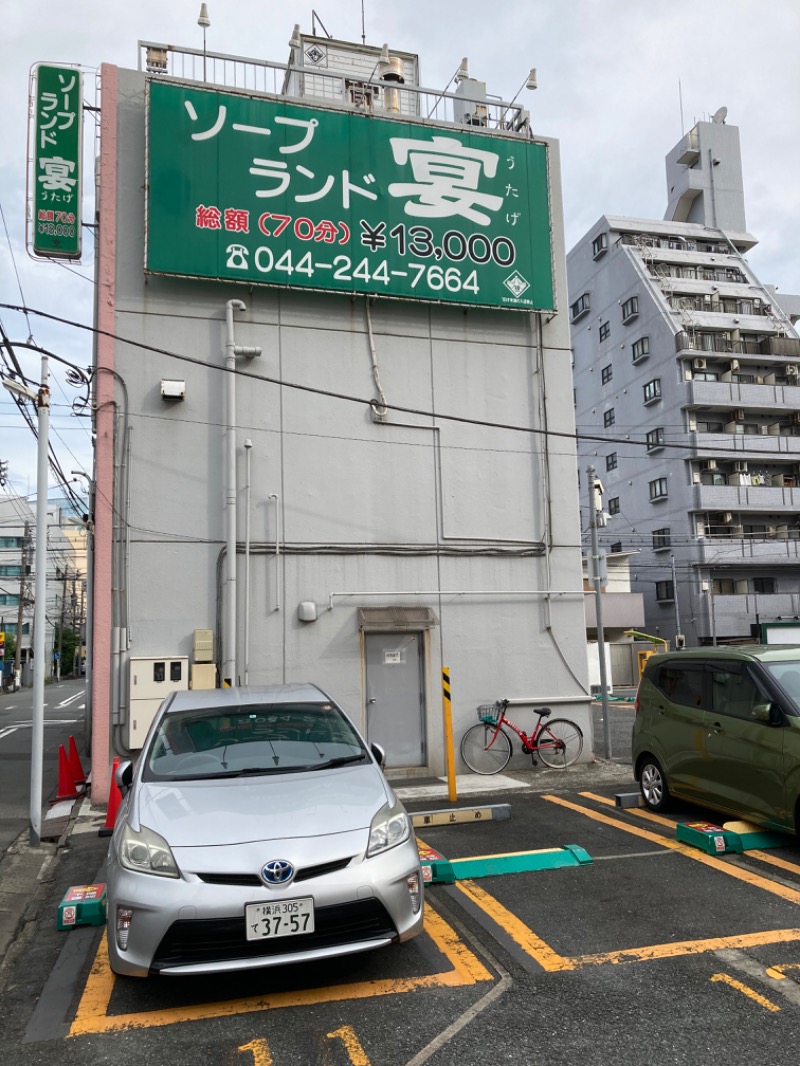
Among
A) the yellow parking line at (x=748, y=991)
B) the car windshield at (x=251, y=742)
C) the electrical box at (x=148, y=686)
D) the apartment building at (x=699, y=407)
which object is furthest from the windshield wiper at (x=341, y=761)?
the apartment building at (x=699, y=407)

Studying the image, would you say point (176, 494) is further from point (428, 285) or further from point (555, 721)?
point (555, 721)

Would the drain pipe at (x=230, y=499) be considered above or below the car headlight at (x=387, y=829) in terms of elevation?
above

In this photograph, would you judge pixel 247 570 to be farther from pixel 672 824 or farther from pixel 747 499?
pixel 747 499

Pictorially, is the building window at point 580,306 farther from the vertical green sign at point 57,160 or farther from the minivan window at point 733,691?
the minivan window at point 733,691

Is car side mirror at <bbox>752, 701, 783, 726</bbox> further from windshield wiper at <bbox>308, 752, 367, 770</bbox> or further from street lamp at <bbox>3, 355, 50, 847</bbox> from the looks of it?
street lamp at <bbox>3, 355, 50, 847</bbox>

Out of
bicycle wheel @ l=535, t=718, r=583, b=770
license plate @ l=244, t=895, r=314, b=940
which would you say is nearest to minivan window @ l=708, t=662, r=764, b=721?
bicycle wheel @ l=535, t=718, r=583, b=770

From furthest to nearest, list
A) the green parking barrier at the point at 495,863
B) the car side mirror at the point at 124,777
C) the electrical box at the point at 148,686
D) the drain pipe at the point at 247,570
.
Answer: the drain pipe at the point at 247,570
the electrical box at the point at 148,686
the green parking barrier at the point at 495,863
the car side mirror at the point at 124,777

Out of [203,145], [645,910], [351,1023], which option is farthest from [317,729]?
[203,145]

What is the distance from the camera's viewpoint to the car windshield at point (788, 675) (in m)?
6.93

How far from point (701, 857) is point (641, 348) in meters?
42.6

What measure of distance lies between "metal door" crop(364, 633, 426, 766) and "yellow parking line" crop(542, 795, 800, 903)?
2865 mm

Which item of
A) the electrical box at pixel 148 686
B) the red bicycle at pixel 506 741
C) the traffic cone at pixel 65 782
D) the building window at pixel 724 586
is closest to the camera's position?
the electrical box at pixel 148 686

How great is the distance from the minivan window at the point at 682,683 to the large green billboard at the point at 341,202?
6.27 meters

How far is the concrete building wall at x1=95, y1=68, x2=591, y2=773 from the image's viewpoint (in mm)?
10836
